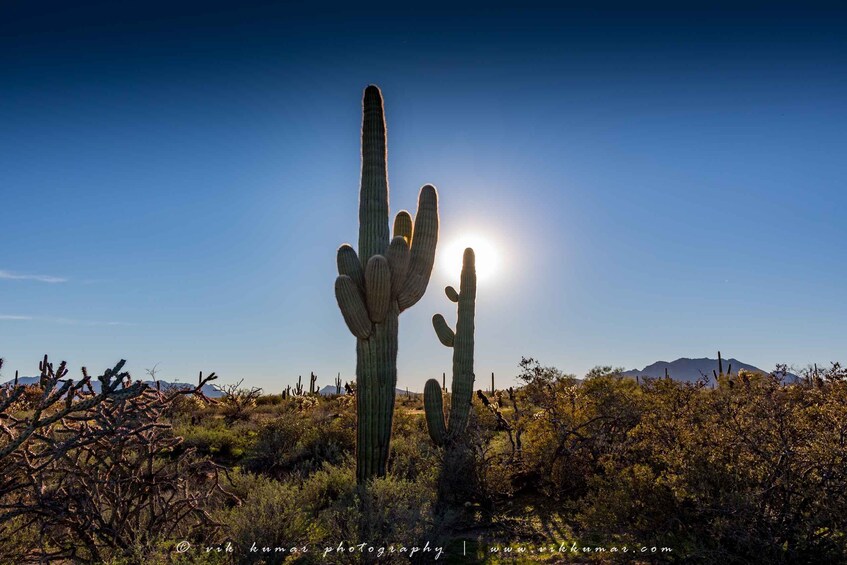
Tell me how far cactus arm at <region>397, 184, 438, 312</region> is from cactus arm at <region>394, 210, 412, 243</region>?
→ 33.9 inches

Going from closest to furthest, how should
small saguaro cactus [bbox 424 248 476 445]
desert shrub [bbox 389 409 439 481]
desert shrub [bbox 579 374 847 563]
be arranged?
1. desert shrub [bbox 579 374 847 563]
2. desert shrub [bbox 389 409 439 481]
3. small saguaro cactus [bbox 424 248 476 445]

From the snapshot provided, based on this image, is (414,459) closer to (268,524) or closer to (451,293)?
(268,524)

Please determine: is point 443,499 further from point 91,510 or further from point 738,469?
point 91,510

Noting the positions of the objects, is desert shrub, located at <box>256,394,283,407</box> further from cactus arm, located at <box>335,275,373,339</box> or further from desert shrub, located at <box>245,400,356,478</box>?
cactus arm, located at <box>335,275,373,339</box>

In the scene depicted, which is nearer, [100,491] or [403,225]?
[100,491]

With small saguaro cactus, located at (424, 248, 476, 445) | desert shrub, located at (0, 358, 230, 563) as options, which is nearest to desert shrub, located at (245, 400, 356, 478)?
small saguaro cactus, located at (424, 248, 476, 445)

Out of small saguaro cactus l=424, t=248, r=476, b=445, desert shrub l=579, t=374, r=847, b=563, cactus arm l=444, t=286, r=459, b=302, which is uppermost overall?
cactus arm l=444, t=286, r=459, b=302

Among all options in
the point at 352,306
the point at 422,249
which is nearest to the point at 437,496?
the point at 352,306

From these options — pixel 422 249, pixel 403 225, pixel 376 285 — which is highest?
pixel 403 225

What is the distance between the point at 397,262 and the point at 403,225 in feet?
7.64

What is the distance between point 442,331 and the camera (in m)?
16.2

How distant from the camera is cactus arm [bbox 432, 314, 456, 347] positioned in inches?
630

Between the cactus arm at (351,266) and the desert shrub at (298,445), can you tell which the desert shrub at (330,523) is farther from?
the desert shrub at (298,445)

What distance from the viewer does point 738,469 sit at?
18.1ft
